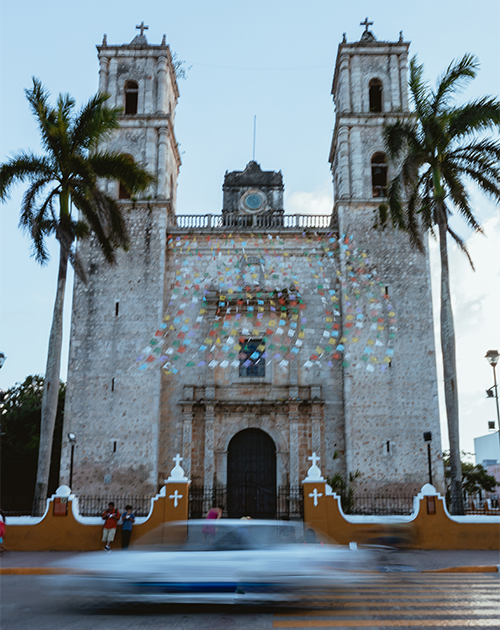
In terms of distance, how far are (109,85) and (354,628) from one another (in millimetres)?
22099

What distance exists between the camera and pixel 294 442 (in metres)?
20.2

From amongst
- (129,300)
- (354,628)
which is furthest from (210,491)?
(354,628)

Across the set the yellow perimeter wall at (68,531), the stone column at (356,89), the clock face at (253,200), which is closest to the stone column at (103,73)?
the stone column at (356,89)

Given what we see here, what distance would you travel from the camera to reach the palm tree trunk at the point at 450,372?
15.6 metres

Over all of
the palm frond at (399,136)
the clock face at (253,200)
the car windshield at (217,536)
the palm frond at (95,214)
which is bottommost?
the car windshield at (217,536)

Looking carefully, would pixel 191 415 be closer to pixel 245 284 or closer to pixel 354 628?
pixel 245 284

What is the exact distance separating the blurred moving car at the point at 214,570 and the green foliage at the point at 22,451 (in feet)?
62.9

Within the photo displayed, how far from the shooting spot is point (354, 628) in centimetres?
630

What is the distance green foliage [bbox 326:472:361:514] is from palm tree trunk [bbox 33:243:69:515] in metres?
7.67

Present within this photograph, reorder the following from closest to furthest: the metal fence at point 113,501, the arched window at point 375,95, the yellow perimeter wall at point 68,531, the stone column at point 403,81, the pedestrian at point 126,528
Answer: the pedestrian at point 126,528
the yellow perimeter wall at point 68,531
the metal fence at point 113,501
the stone column at point 403,81
the arched window at point 375,95

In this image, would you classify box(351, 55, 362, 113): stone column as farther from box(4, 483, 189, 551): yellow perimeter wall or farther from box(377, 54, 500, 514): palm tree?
box(4, 483, 189, 551): yellow perimeter wall

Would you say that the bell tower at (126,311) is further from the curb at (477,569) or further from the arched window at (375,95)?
the curb at (477,569)

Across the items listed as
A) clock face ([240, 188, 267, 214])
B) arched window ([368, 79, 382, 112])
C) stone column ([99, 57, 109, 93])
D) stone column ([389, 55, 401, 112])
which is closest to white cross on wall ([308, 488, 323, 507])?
stone column ([389, 55, 401, 112])

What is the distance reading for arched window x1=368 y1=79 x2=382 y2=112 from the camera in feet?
79.0
